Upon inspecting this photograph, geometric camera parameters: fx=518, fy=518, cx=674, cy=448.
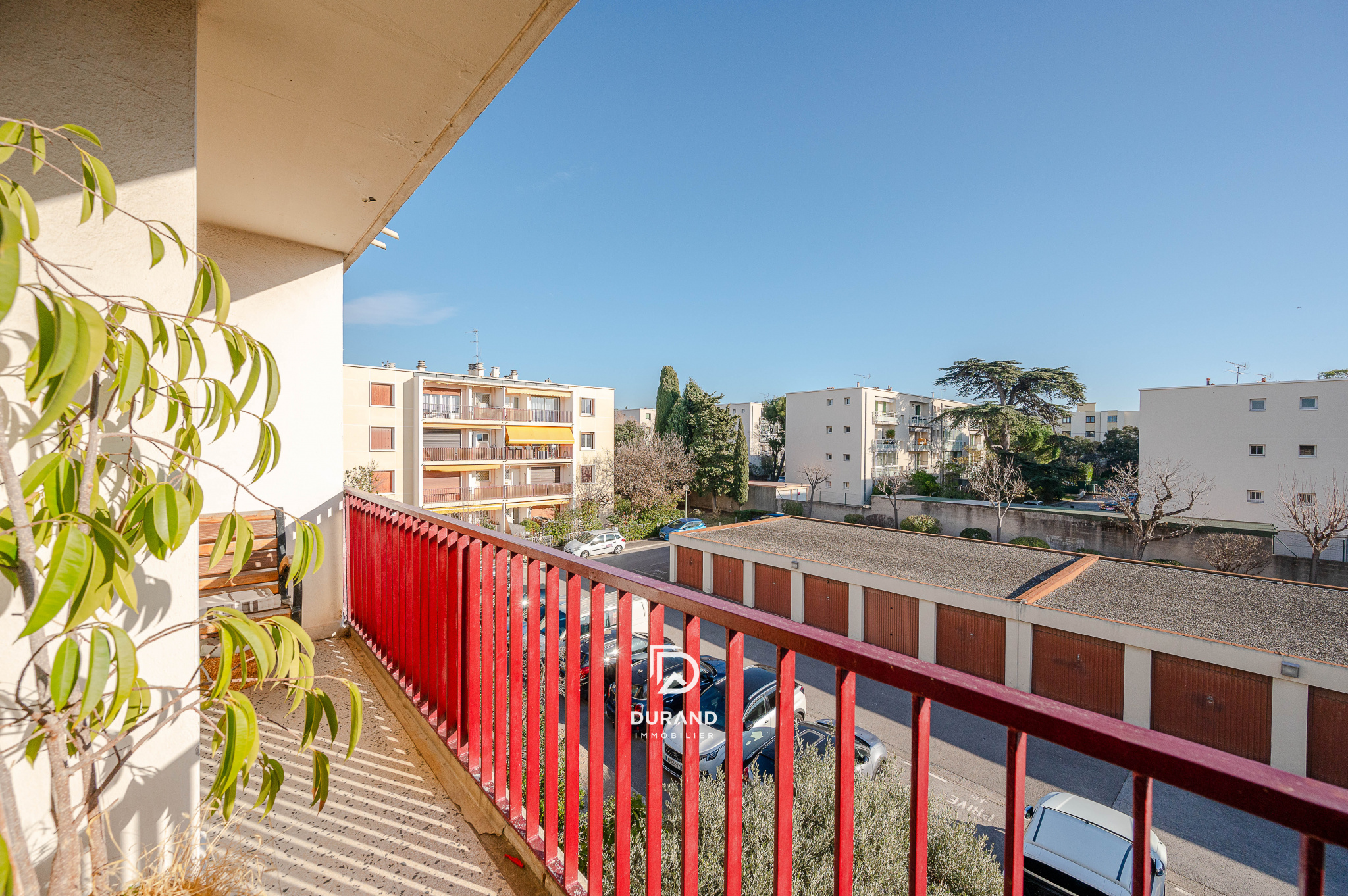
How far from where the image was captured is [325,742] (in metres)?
1.87

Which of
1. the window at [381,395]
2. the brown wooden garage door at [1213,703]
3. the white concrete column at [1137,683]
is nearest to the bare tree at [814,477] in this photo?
the white concrete column at [1137,683]

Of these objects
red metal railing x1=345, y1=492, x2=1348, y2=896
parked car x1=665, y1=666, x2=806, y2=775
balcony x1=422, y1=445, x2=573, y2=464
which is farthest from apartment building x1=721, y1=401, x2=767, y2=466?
red metal railing x1=345, y1=492, x2=1348, y2=896

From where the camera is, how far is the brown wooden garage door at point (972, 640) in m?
8.38

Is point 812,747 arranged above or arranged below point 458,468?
below

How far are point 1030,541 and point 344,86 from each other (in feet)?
66.2

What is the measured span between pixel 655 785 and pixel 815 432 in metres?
25.7

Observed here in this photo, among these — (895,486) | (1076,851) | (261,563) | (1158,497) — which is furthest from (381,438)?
(1158,497)

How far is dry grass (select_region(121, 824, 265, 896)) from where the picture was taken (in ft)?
2.81

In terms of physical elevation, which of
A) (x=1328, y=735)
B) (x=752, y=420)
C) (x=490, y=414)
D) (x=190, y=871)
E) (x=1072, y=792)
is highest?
(x=752, y=420)

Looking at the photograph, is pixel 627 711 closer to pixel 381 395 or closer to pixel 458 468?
pixel 381 395

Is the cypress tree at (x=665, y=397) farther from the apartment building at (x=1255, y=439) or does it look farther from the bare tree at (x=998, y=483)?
the apartment building at (x=1255, y=439)

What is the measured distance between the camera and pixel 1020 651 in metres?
8.12

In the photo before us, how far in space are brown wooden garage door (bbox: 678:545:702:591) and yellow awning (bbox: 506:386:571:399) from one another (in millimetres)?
8523

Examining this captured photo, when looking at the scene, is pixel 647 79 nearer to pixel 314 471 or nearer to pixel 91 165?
pixel 314 471
